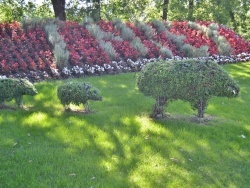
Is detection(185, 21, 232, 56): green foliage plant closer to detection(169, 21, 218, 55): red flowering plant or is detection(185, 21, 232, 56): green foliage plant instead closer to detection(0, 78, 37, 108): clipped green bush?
detection(169, 21, 218, 55): red flowering plant

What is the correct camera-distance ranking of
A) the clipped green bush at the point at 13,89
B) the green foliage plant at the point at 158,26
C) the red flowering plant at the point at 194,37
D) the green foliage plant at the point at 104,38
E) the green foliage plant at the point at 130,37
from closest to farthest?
the clipped green bush at the point at 13,89, the green foliage plant at the point at 104,38, the green foliage plant at the point at 130,37, the red flowering plant at the point at 194,37, the green foliage plant at the point at 158,26

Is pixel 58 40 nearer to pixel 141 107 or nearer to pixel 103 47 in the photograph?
pixel 103 47

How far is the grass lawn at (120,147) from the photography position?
4625 mm

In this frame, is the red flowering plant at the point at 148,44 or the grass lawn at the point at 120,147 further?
the red flowering plant at the point at 148,44

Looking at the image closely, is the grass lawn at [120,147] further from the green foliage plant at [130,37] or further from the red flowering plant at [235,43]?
the red flowering plant at [235,43]

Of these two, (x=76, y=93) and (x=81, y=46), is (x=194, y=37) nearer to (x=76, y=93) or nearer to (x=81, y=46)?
(x=81, y=46)

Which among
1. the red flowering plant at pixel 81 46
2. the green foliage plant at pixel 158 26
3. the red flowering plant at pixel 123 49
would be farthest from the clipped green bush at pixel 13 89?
the green foliage plant at pixel 158 26

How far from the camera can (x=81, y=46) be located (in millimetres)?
11617

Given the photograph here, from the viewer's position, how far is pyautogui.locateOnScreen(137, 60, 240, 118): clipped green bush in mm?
6340

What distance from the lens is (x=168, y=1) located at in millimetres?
23812

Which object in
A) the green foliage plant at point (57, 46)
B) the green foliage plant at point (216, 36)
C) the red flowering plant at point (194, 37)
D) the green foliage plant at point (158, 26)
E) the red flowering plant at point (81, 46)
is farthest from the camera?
the green foliage plant at point (158, 26)

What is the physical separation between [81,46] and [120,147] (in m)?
6.70

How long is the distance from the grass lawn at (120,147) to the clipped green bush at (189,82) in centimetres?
58

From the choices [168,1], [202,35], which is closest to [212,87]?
[202,35]
